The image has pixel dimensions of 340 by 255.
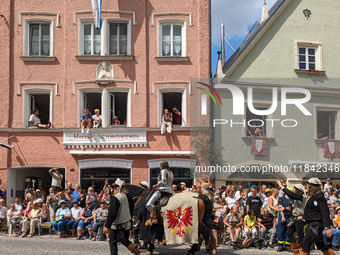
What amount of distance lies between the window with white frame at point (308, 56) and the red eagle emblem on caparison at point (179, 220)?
1257cm

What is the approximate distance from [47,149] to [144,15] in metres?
7.50

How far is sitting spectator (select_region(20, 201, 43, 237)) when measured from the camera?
15883mm

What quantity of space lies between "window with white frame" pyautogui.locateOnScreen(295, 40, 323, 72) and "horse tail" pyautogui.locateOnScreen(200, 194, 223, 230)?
12.0m

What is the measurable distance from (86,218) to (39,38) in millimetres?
9617

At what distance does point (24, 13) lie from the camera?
20875mm

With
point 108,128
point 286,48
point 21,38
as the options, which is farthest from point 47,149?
point 286,48

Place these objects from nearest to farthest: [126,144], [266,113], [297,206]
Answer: [297,206], [266,113], [126,144]

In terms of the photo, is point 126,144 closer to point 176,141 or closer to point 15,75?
point 176,141

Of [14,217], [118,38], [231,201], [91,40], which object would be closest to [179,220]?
[231,201]

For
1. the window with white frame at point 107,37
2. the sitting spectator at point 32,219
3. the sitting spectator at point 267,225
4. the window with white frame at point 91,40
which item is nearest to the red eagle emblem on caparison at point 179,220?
the sitting spectator at point 267,225

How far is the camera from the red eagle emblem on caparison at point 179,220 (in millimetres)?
10719

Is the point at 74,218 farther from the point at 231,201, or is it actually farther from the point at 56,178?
the point at 231,201

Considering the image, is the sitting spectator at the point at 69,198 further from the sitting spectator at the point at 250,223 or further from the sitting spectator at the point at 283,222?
the sitting spectator at the point at 283,222

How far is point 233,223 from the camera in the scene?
14.3 metres
